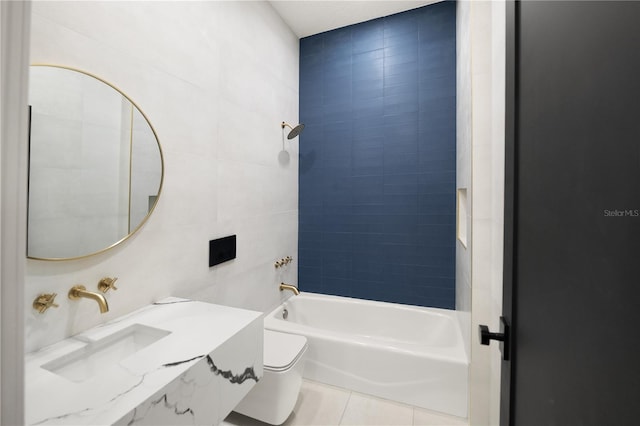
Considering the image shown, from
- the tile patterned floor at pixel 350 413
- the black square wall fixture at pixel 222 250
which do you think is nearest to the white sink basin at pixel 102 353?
the black square wall fixture at pixel 222 250

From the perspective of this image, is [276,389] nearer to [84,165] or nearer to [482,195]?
[84,165]

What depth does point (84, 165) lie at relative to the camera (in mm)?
960

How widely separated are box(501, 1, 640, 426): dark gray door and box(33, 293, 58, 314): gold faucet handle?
49.8 inches

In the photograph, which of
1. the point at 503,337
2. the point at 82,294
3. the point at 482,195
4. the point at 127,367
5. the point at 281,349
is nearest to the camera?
the point at 503,337

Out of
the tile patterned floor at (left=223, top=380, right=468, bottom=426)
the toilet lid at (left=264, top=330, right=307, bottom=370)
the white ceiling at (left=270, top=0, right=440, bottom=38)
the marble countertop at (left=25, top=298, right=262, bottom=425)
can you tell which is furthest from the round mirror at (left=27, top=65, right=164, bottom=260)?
the white ceiling at (left=270, top=0, right=440, bottom=38)

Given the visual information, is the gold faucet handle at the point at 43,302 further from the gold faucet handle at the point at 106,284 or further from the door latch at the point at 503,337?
the door latch at the point at 503,337

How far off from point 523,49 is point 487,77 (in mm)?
929

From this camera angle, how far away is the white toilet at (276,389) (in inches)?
53.2

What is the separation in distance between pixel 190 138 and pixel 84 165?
493 millimetres

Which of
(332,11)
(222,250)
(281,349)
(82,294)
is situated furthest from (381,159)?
(82,294)

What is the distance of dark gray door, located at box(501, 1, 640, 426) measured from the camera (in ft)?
0.92

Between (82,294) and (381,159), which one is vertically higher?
(381,159)

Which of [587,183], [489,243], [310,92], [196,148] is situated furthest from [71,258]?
[310,92]

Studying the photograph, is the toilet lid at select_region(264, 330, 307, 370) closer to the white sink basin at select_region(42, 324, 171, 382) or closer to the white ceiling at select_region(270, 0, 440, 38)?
the white sink basin at select_region(42, 324, 171, 382)
